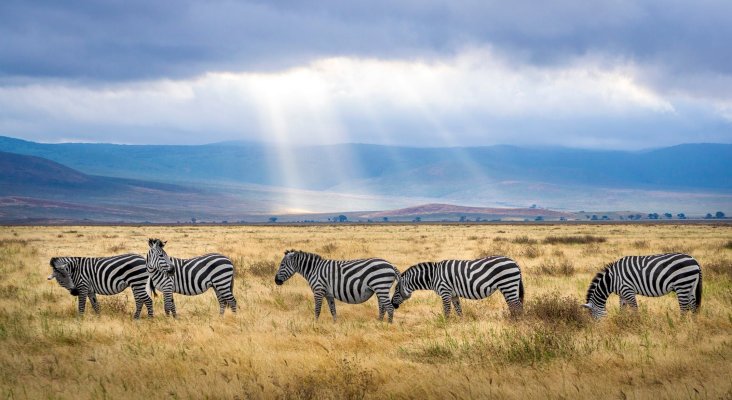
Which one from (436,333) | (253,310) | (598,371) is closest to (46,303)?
(253,310)

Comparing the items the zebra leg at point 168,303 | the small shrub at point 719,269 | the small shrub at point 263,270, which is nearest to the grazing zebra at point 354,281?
the zebra leg at point 168,303

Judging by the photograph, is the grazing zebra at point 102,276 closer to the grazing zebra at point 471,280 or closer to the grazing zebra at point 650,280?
the grazing zebra at point 471,280

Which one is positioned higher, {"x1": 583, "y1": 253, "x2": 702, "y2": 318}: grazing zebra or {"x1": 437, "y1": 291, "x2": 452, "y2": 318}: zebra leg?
{"x1": 583, "y1": 253, "x2": 702, "y2": 318}: grazing zebra

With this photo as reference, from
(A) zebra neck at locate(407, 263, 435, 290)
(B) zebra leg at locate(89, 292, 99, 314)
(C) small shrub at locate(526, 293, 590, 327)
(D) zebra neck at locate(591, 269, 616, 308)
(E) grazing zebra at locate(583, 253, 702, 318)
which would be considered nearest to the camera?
(C) small shrub at locate(526, 293, 590, 327)

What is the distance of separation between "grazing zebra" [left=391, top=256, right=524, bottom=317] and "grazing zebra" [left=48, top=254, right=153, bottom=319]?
622cm

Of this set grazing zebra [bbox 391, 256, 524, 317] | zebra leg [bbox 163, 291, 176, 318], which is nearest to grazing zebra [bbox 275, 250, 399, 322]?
grazing zebra [bbox 391, 256, 524, 317]

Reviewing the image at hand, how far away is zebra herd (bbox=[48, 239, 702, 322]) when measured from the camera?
15578 mm

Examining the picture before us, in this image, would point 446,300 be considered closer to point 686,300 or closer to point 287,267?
point 287,267

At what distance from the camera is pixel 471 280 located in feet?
53.2

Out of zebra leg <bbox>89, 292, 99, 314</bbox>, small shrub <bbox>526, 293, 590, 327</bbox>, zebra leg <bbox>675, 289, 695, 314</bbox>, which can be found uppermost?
zebra leg <bbox>675, 289, 695, 314</bbox>

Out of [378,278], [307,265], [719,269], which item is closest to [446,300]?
[378,278]

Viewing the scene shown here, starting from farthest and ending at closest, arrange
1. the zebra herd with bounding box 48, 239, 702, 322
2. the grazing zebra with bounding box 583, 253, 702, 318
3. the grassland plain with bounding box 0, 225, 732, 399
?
the zebra herd with bounding box 48, 239, 702, 322
the grazing zebra with bounding box 583, 253, 702, 318
the grassland plain with bounding box 0, 225, 732, 399

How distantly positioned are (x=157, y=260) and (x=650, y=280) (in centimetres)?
1129

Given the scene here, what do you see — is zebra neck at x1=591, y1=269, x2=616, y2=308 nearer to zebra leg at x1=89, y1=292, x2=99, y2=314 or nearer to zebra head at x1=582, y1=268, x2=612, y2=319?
zebra head at x1=582, y1=268, x2=612, y2=319
